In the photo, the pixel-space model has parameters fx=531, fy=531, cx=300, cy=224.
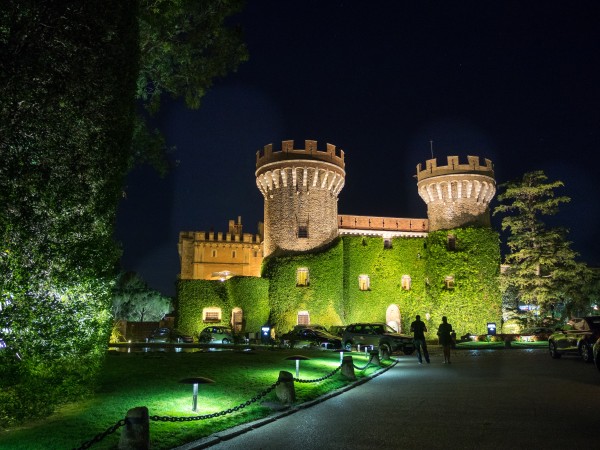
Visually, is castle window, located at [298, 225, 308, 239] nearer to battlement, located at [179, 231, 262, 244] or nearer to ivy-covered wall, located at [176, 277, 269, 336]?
ivy-covered wall, located at [176, 277, 269, 336]

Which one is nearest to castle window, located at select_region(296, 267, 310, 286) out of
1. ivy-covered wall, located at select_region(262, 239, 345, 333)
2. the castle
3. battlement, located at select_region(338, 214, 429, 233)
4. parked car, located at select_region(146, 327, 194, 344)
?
the castle

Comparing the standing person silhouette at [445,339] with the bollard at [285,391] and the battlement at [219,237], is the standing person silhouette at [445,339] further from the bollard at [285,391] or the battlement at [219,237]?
the battlement at [219,237]

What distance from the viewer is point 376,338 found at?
2462cm

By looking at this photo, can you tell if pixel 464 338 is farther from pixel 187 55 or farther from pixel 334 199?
pixel 187 55

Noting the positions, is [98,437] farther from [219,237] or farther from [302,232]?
[219,237]

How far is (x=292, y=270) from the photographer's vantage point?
3856cm

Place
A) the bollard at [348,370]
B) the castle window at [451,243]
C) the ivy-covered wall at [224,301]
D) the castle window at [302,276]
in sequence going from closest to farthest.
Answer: the bollard at [348,370]
the ivy-covered wall at [224,301]
the castle window at [302,276]
the castle window at [451,243]

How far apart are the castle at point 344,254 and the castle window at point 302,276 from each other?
0.07 metres

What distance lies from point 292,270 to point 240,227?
73.5 ft

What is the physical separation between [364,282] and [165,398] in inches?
1226

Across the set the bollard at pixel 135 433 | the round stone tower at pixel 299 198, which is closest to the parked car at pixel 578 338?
the bollard at pixel 135 433

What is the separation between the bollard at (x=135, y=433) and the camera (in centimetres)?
646

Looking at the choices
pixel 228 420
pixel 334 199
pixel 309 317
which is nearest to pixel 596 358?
pixel 228 420

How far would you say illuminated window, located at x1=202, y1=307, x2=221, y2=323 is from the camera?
3850 cm
